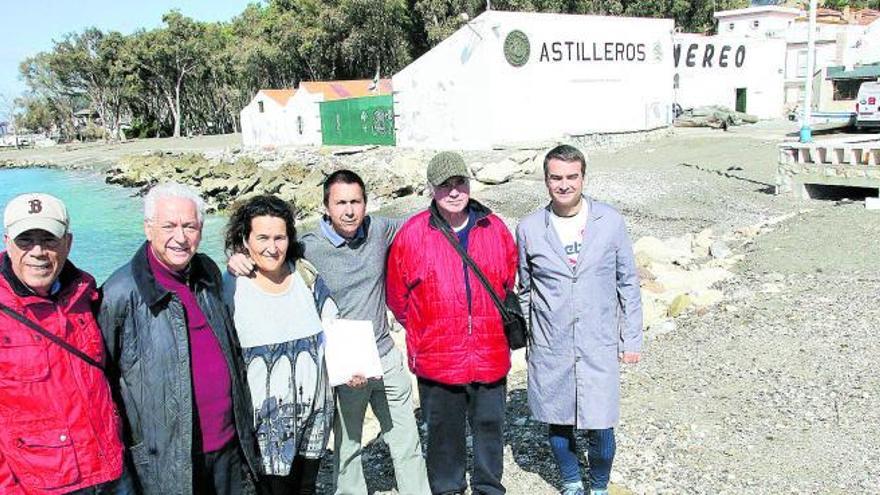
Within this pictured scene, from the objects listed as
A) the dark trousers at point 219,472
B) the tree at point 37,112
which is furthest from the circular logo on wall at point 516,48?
the tree at point 37,112

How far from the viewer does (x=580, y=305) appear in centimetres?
345

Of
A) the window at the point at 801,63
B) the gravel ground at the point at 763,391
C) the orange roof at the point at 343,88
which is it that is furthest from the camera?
the window at the point at 801,63

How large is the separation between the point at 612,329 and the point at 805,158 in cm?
1171

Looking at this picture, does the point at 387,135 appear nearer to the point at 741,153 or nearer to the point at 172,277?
the point at 741,153

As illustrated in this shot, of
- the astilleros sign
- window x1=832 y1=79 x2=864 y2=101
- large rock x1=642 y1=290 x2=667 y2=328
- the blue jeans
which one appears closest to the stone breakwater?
the astilleros sign

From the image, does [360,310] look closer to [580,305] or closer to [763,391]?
[580,305]

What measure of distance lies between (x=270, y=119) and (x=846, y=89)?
32.8 metres

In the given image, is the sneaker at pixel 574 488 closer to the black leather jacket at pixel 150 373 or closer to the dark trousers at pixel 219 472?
the dark trousers at pixel 219 472

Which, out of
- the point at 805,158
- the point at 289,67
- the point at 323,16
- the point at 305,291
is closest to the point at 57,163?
the point at 289,67

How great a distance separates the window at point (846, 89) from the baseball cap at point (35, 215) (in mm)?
42523

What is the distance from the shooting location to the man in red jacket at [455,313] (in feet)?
11.2

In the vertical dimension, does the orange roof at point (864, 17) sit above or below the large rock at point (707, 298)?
above

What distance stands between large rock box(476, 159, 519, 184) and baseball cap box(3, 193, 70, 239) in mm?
16977

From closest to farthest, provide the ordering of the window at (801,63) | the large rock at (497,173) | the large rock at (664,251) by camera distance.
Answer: the large rock at (664,251) → the large rock at (497,173) → the window at (801,63)
